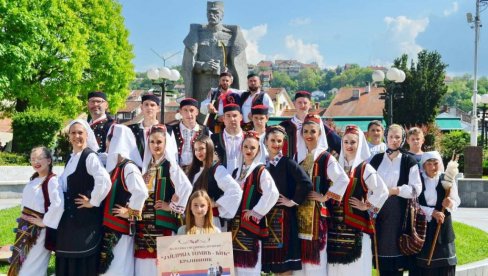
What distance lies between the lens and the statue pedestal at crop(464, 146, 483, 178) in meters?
19.9

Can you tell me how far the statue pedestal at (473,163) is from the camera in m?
19.9

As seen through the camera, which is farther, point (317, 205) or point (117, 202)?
point (317, 205)

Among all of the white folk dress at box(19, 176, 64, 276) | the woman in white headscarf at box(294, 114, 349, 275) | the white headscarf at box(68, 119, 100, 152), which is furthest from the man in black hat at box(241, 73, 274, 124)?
the white folk dress at box(19, 176, 64, 276)

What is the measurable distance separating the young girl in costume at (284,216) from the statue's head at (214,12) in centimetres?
565

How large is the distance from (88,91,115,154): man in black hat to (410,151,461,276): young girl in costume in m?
3.43

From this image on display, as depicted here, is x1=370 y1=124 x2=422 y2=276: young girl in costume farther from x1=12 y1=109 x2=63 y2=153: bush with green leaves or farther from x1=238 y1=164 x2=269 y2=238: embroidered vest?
x1=12 y1=109 x2=63 y2=153: bush with green leaves

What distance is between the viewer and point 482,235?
1170cm

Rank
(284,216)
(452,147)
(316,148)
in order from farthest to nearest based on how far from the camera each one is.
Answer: (452,147)
(316,148)
(284,216)

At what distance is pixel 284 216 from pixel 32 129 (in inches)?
706

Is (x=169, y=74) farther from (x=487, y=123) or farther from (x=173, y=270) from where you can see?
(x=487, y=123)

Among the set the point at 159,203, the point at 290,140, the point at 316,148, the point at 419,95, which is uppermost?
the point at 419,95

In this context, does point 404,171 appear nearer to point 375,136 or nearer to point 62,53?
point 375,136

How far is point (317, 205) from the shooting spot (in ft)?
20.8

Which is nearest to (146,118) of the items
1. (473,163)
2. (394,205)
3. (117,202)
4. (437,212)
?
(117,202)
